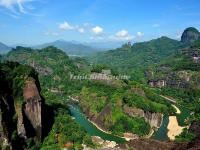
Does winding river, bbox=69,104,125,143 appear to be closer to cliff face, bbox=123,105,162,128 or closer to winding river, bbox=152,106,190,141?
winding river, bbox=152,106,190,141

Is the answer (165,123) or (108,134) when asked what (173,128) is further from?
(108,134)

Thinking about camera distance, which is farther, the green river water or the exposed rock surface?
the exposed rock surface

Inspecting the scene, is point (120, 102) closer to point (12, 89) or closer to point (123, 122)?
point (123, 122)

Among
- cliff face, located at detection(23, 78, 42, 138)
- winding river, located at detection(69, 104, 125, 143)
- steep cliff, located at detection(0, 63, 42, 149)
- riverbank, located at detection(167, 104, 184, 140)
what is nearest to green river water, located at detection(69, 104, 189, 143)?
winding river, located at detection(69, 104, 125, 143)

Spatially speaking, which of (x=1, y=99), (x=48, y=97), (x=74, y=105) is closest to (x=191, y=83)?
(x=74, y=105)

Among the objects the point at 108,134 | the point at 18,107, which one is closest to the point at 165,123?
the point at 108,134
